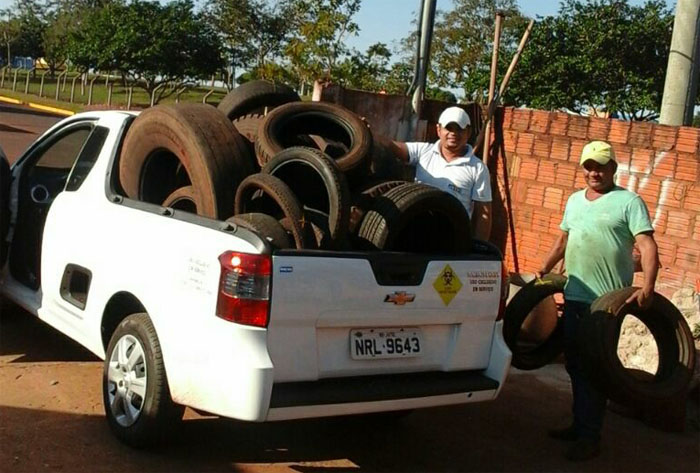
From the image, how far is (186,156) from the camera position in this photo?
15.0ft

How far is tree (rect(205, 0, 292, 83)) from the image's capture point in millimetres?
40963

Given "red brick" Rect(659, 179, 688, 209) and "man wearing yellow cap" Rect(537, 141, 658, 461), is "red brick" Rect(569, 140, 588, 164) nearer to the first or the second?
"red brick" Rect(659, 179, 688, 209)

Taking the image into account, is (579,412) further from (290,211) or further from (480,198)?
(290,211)

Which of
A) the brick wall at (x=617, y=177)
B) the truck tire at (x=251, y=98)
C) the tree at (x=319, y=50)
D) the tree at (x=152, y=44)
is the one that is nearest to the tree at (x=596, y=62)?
the tree at (x=319, y=50)

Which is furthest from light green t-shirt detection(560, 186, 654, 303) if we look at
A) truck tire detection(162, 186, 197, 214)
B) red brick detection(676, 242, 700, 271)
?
red brick detection(676, 242, 700, 271)

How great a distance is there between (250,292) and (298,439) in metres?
1.34

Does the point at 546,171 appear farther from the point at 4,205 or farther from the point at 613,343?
the point at 4,205

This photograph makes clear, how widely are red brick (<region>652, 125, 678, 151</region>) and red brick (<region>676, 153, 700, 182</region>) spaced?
0.15m

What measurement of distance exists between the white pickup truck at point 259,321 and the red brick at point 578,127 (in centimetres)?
413

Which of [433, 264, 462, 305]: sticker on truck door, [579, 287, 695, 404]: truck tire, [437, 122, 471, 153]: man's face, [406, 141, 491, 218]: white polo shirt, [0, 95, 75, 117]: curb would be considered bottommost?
[579, 287, 695, 404]: truck tire

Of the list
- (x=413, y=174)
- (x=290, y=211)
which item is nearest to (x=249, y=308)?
(x=290, y=211)

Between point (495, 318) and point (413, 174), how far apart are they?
71.7 inches

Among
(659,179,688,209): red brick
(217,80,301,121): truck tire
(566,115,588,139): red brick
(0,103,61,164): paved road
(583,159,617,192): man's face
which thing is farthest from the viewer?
(0,103,61,164): paved road

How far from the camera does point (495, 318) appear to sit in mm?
4438
